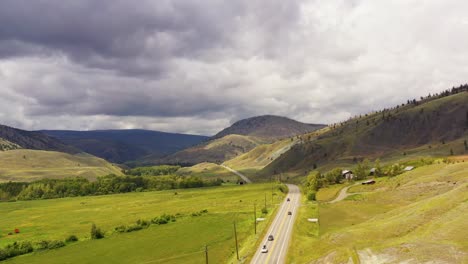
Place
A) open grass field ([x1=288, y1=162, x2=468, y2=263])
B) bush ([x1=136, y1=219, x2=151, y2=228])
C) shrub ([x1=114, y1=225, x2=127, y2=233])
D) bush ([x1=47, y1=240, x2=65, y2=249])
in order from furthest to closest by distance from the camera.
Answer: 1. bush ([x1=136, y1=219, x2=151, y2=228])
2. shrub ([x1=114, y1=225, x2=127, y2=233])
3. bush ([x1=47, y1=240, x2=65, y2=249])
4. open grass field ([x1=288, y1=162, x2=468, y2=263])

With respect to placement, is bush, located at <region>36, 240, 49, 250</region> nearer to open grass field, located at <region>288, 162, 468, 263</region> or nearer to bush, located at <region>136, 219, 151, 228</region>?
bush, located at <region>136, 219, 151, 228</region>

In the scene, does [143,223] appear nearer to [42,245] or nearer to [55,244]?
[55,244]

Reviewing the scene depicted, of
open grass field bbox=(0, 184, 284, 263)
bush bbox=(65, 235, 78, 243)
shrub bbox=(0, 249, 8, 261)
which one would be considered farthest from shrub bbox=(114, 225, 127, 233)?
shrub bbox=(0, 249, 8, 261)

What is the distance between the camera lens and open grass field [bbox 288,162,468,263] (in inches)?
2485

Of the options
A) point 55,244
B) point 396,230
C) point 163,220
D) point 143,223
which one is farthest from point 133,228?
point 396,230

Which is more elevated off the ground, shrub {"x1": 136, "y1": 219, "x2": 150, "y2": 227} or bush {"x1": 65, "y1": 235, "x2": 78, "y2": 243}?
shrub {"x1": 136, "y1": 219, "x2": 150, "y2": 227}

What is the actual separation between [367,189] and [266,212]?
6194cm

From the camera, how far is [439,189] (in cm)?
13025

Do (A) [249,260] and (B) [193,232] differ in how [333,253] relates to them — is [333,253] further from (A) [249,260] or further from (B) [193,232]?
(B) [193,232]

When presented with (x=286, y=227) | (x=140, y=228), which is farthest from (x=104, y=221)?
(x=286, y=227)

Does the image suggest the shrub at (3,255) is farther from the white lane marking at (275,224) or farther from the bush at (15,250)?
the white lane marking at (275,224)

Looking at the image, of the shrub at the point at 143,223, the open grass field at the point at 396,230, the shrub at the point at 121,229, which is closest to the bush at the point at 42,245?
the shrub at the point at 121,229

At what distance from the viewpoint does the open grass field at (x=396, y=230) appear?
63.1 m

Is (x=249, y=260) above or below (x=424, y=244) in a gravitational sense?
below
